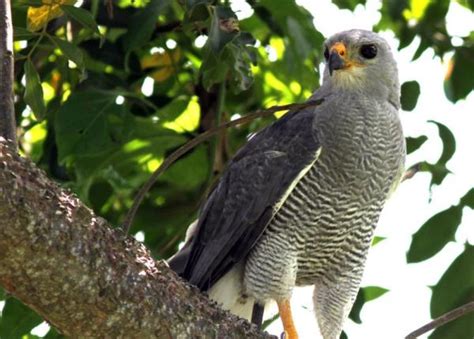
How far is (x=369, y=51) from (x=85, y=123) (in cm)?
137

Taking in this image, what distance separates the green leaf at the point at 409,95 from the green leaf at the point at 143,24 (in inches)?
52.9

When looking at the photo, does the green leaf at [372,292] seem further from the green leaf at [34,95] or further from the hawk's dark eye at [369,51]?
the green leaf at [34,95]

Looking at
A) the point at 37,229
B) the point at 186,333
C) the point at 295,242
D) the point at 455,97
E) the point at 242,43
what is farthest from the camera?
the point at 455,97

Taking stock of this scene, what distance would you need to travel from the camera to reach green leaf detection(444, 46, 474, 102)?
5.81 meters

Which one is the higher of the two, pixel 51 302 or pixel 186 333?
pixel 51 302

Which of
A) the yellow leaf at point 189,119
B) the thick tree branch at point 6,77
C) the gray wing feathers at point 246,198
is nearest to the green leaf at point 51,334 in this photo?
the gray wing feathers at point 246,198

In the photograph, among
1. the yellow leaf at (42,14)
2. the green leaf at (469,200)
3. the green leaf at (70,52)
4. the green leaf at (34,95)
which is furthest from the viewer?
the green leaf at (469,200)

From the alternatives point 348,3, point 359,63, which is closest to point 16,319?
point 359,63

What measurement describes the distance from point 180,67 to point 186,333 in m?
2.71

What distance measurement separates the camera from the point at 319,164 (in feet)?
16.5

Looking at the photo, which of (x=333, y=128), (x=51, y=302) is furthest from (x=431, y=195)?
(x=51, y=302)

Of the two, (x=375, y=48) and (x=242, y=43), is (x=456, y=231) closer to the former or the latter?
(x=375, y=48)

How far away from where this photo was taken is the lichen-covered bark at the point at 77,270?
2932mm

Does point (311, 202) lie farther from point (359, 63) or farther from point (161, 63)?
point (161, 63)
